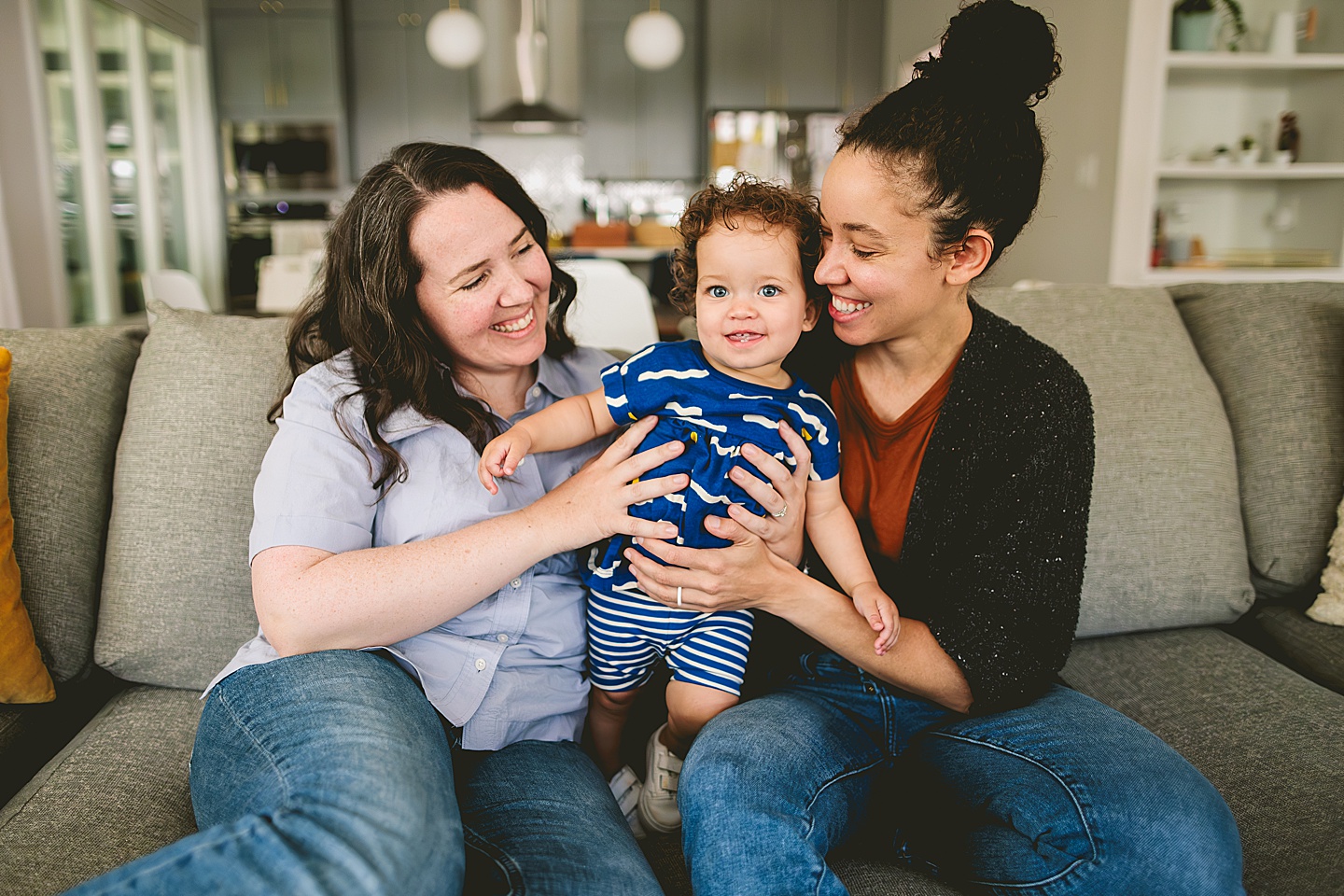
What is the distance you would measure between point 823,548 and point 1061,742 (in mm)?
364

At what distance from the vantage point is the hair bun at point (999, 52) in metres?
1.06

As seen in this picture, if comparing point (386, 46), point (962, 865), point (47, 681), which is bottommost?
point (962, 865)

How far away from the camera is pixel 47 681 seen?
1.26 meters

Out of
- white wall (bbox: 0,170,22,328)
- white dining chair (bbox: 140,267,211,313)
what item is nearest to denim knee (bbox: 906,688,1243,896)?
white dining chair (bbox: 140,267,211,313)

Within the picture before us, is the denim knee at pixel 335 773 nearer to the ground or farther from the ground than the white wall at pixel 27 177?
nearer to the ground

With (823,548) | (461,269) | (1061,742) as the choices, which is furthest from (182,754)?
(1061,742)

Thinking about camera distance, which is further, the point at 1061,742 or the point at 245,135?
the point at 245,135

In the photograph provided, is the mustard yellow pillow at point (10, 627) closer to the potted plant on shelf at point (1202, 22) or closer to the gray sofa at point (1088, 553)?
the gray sofa at point (1088, 553)

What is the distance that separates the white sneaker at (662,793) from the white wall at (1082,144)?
2856mm

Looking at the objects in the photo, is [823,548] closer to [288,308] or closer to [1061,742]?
[1061,742]

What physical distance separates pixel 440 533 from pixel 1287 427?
145 cm

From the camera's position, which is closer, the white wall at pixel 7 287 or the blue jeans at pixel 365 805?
the blue jeans at pixel 365 805

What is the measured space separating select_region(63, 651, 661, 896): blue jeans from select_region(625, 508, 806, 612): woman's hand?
0.88 ft

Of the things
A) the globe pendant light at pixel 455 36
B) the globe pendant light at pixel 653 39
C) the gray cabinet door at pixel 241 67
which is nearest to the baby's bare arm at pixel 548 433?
the globe pendant light at pixel 455 36
